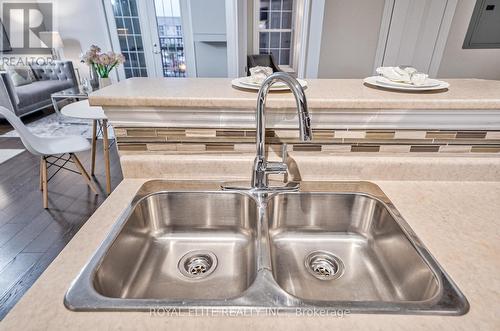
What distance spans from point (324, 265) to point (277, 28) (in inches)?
222

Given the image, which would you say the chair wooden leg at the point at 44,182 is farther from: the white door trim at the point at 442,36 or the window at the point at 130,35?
the white door trim at the point at 442,36

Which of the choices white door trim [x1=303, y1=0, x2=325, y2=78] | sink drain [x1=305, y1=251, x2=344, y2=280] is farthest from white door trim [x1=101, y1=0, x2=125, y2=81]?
sink drain [x1=305, y1=251, x2=344, y2=280]

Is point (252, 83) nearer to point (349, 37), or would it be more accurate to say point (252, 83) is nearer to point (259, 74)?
point (259, 74)

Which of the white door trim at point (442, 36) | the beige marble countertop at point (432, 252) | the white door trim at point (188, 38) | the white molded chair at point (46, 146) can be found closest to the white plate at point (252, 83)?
the beige marble countertop at point (432, 252)

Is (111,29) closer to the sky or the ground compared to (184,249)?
closer to the sky

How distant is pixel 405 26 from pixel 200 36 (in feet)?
8.79

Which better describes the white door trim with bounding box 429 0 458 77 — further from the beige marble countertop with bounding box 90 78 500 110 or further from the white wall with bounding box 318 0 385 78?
the beige marble countertop with bounding box 90 78 500 110

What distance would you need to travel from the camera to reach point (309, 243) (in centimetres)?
82

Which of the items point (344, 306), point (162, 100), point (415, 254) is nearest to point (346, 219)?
point (415, 254)

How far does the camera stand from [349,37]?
2.99 m

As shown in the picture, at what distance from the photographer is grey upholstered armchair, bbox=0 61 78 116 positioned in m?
3.62

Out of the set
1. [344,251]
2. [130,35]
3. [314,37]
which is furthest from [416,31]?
[130,35]

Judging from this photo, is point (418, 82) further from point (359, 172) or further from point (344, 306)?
point (344, 306)

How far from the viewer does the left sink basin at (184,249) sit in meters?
0.65
